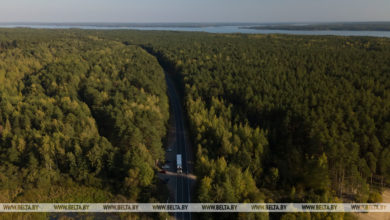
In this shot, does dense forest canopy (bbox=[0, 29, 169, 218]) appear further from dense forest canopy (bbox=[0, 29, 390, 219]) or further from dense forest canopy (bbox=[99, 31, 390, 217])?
dense forest canopy (bbox=[99, 31, 390, 217])

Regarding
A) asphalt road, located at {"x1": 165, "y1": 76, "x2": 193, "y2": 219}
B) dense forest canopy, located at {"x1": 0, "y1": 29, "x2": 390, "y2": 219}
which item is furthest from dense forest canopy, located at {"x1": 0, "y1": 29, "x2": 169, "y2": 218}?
asphalt road, located at {"x1": 165, "y1": 76, "x2": 193, "y2": 219}

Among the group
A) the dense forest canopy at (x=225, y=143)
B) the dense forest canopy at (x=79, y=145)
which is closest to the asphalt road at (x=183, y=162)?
the dense forest canopy at (x=79, y=145)

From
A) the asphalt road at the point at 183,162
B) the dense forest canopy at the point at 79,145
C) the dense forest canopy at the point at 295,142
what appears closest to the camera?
the dense forest canopy at the point at 295,142

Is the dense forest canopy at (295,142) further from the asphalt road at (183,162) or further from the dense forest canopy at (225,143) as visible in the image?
the asphalt road at (183,162)

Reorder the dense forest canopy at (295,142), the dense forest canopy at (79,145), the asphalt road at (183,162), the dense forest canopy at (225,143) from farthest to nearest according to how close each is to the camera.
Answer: the asphalt road at (183,162) < the dense forest canopy at (79,145) < the dense forest canopy at (225,143) < the dense forest canopy at (295,142)

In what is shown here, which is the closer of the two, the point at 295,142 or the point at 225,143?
the point at 225,143

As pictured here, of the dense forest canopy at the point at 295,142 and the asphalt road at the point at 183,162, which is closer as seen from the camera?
the dense forest canopy at the point at 295,142

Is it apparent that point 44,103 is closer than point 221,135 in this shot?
No

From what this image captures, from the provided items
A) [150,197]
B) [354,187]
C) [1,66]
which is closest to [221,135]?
[150,197]

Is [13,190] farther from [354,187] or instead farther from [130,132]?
[354,187]

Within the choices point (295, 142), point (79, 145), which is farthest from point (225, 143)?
point (79, 145)

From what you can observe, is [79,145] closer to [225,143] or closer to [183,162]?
[183,162]
